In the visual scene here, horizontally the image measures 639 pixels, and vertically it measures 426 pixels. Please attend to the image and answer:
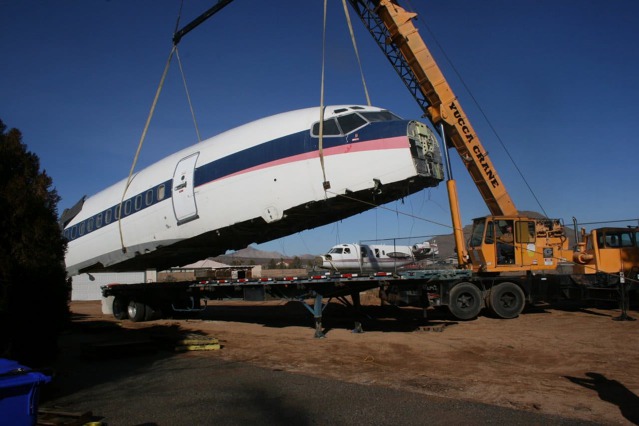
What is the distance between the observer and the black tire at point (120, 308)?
18.8 metres

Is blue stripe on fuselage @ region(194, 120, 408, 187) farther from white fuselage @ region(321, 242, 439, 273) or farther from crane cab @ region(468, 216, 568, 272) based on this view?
white fuselage @ region(321, 242, 439, 273)

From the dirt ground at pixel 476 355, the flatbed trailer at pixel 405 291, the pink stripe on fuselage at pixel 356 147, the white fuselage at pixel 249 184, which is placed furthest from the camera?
the flatbed trailer at pixel 405 291

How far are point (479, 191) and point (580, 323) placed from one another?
5.56 metres

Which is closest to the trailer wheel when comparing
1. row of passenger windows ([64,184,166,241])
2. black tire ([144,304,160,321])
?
row of passenger windows ([64,184,166,241])

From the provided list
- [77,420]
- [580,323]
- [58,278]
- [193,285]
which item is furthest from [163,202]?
[580,323]

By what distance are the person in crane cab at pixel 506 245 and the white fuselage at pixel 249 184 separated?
6.16 m

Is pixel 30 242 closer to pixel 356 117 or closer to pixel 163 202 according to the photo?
pixel 163 202

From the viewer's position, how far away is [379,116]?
11.0m

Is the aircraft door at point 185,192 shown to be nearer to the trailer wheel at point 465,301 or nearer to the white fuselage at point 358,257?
the trailer wheel at point 465,301

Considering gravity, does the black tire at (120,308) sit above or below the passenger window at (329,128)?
below

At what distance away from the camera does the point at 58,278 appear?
25.8 feet

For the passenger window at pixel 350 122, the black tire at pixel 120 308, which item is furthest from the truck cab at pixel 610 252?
A: the black tire at pixel 120 308

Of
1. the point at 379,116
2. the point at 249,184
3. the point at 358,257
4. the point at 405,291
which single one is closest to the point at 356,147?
the point at 379,116

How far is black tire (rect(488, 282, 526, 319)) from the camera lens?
14894 mm
